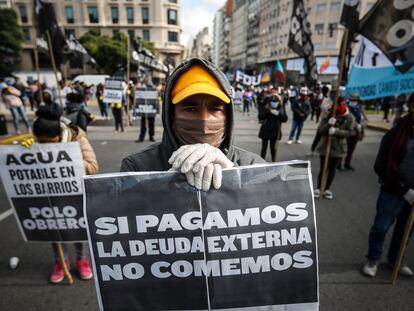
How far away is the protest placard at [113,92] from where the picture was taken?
11617 mm

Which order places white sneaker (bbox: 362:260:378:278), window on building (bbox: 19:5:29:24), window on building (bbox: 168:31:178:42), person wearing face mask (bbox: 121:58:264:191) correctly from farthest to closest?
window on building (bbox: 168:31:178:42) < window on building (bbox: 19:5:29:24) < white sneaker (bbox: 362:260:378:278) < person wearing face mask (bbox: 121:58:264:191)

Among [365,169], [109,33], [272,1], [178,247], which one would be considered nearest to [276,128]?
[365,169]

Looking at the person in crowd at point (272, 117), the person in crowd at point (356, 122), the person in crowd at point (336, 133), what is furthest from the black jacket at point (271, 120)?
the person in crowd at point (356, 122)

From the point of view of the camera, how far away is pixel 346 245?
143 inches

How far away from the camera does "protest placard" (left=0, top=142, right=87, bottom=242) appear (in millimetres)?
2441

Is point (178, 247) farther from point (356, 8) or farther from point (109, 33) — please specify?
point (109, 33)

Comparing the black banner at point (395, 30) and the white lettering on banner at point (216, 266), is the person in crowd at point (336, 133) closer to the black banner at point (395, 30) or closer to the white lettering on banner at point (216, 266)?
the black banner at point (395, 30)

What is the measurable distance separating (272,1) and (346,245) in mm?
66404

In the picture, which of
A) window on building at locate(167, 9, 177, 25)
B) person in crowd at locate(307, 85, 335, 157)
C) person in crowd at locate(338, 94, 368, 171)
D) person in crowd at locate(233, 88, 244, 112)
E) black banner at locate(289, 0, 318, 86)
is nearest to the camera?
black banner at locate(289, 0, 318, 86)

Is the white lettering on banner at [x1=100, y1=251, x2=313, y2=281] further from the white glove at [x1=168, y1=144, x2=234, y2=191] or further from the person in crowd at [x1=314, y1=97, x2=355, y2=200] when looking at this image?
the person in crowd at [x1=314, y1=97, x2=355, y2=200]

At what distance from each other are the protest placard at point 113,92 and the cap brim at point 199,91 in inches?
431


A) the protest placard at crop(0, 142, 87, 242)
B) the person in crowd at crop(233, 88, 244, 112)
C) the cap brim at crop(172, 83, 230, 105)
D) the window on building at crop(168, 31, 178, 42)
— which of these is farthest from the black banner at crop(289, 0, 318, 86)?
A: the window on building at crop(168, 31, 178, 42)

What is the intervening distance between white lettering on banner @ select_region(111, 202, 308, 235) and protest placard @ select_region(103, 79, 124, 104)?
11057 mm

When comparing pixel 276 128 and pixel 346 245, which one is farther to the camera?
pixel 276 128
